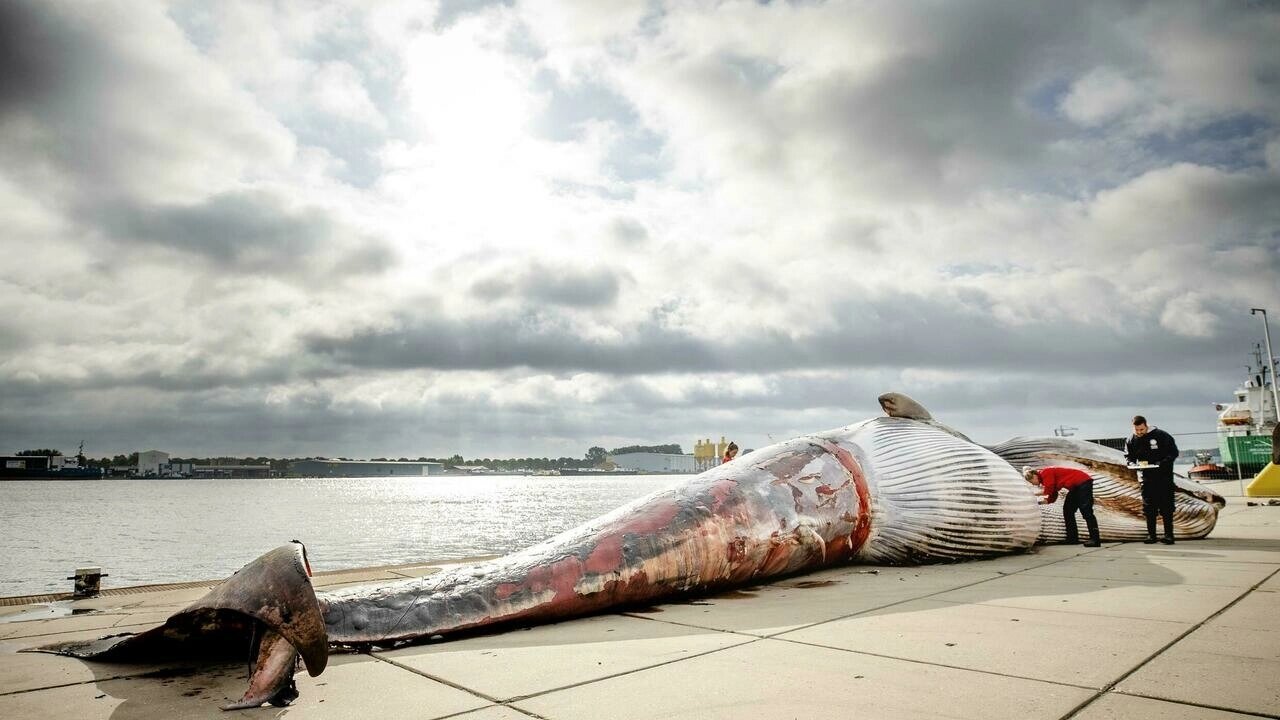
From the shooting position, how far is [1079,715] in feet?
7.87

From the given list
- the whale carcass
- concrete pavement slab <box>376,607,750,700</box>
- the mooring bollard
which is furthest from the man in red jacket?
the mooring bollard

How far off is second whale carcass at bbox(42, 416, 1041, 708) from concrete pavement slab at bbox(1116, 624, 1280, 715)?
257 centimetres

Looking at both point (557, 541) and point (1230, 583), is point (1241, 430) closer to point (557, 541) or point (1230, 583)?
point (1230, 583)

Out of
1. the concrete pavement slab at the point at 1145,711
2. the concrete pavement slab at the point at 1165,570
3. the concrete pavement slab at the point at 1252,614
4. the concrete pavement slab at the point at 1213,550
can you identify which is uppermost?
the concrete pavement slab at the point at 1145,711

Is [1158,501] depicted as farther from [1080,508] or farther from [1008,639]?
[1008,639]

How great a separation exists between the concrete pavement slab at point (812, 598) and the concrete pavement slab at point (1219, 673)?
1.63m

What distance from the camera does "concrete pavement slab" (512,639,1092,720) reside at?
A: 2539 millimetres

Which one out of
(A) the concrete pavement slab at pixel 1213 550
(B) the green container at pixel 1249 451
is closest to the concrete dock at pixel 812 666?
(A) the concrete pavement slab at pixel 1213 550

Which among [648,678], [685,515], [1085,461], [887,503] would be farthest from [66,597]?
[1085,461]

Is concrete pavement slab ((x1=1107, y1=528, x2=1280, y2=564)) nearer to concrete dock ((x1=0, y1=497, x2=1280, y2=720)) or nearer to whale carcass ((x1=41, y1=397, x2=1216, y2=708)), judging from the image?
whale carcass ((x1=41, y1=397, x2=1216, y2=708))

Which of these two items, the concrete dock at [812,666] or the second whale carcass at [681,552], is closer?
the concrete dock at [812,666]

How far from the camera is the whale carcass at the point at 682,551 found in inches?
118

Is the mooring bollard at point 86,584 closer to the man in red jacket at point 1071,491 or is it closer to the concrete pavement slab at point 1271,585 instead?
the man in red jacket at point 1071,491

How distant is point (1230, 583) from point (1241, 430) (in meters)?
48.0
